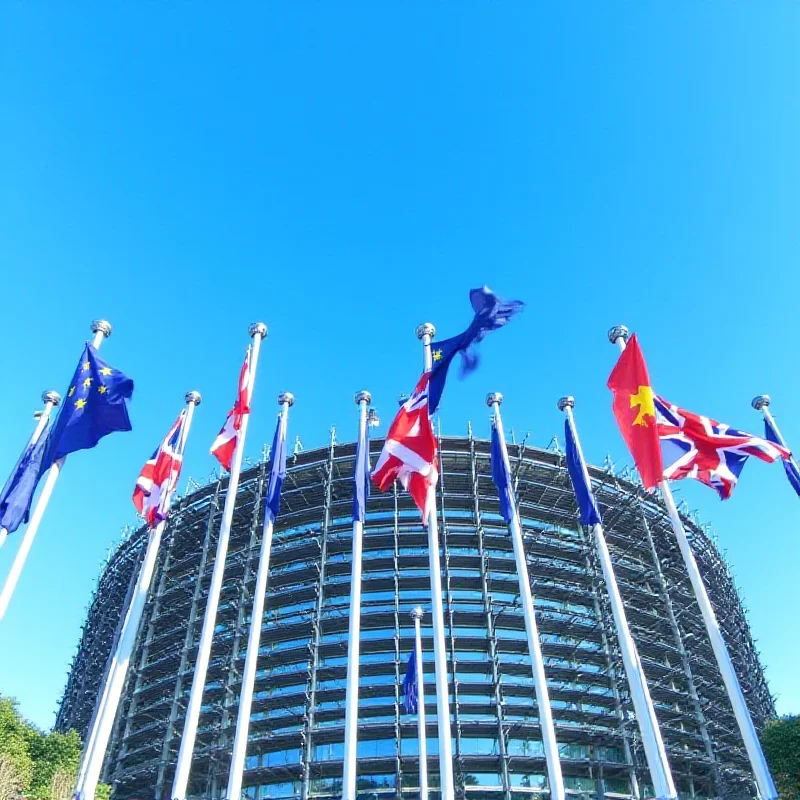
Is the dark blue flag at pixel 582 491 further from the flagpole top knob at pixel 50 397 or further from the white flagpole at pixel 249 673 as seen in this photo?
the flagpole top knob at pixel 50 397

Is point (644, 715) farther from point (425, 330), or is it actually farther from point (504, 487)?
point (425, 330)

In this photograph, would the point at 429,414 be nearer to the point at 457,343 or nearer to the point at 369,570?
the point at 457,343

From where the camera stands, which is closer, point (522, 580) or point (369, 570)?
point (522, 580)

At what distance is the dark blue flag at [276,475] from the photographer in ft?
76.9

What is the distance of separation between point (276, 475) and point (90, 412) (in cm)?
628

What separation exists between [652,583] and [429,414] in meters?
32.0

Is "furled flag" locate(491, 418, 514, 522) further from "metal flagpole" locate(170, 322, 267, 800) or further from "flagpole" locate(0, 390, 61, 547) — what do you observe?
"flagpole" locate(0, 390, 61, 547)

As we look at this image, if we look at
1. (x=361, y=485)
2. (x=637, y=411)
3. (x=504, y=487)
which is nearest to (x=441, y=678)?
(x=504, y=487)

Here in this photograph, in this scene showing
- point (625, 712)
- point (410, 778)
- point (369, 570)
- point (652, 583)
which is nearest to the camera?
point (410, 778)

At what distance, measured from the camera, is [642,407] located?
21734mm

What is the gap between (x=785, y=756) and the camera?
26047 mm

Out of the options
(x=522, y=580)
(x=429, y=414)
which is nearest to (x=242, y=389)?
(x=429, y=414)

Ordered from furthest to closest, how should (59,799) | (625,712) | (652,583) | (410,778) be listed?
(652,583)
(625,712)
(410,778)
(59,799)

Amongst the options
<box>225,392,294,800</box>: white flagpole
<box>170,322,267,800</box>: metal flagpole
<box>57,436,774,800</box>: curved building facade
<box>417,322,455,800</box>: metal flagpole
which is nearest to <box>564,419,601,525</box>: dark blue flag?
<box>417,322,455,800</box>: metal flagpole
